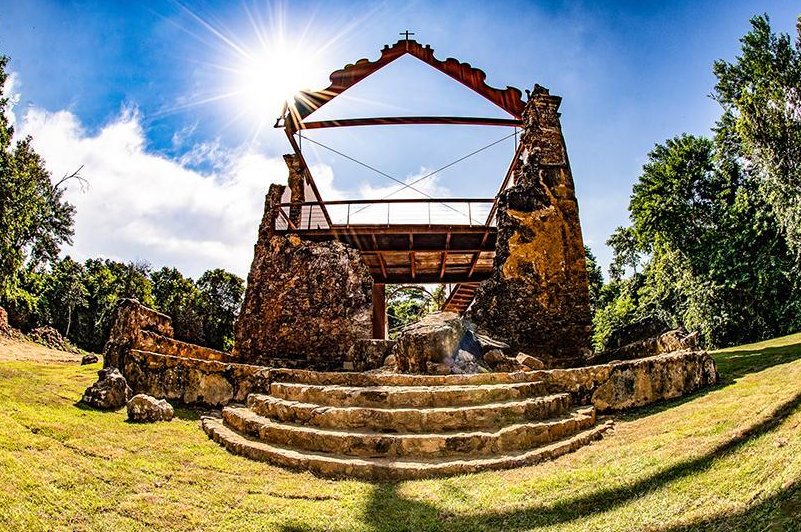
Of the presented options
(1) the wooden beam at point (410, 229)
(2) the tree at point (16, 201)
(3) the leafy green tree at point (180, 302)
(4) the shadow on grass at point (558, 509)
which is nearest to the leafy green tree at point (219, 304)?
(3) the leafy green tree at point (180, 302)

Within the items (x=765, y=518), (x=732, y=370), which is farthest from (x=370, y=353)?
(x=765, y=518)

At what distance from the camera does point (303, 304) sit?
1159 centimetres

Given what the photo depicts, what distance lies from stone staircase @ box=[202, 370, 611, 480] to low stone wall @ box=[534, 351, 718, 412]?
34cm

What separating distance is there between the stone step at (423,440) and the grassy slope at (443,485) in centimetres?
50

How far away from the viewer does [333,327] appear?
1133 centimetres

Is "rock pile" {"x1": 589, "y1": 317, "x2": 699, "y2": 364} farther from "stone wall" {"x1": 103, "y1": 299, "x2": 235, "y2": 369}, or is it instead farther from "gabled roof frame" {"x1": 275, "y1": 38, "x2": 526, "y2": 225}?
"stone wall" {"x1": 103, "y1": 299, "x2": 235, "y2": 369}

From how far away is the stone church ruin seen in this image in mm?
5367

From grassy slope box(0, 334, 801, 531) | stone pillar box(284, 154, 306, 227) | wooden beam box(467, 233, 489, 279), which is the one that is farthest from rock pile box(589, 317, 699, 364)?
stone pillar box(284, 154, 306, 227)

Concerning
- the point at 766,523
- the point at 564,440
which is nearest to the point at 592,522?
the point at 766,523

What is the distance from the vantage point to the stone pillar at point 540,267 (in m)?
10.2

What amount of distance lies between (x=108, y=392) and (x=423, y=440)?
4564 millimetres

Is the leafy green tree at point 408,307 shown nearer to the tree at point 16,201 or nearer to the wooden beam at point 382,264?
the wooden beam at point 382,264

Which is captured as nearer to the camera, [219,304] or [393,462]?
[393,462]

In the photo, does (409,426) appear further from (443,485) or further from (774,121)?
(774,121)
